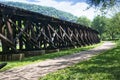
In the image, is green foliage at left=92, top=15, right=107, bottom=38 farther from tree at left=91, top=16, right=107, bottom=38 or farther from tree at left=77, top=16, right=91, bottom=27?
tree at left=77, top=16, right=91, bottom=27

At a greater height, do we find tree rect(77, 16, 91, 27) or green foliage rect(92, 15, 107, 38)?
tree rect(77, 16, 91, 27)

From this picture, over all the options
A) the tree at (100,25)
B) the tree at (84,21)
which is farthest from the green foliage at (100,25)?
the tree at (84,21)

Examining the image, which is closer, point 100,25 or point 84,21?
point 100,25

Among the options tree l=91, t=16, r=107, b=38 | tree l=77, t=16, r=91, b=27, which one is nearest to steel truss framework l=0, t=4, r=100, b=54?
tree l=91, t=16, r=107, b=38

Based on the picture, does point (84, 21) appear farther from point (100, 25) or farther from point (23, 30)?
point (23, 30)

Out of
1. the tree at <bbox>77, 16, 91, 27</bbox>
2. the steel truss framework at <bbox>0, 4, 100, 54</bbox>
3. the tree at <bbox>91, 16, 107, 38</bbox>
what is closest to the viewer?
the steel truss framework at <bbox>0, 4, 100, 54</bbox>

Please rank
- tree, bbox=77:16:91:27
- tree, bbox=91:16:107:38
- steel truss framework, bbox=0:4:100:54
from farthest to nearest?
tree, bbox=77:16:91:27
tree, bbox=91:16:107:38
steel truss framework, bbox=0:4:100:54

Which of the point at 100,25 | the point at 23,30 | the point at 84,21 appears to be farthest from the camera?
the point at 84,21

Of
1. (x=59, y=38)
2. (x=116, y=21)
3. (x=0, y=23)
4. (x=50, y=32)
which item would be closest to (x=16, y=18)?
(x=0, y=23)

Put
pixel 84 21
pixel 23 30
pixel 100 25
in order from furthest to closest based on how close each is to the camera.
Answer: pixel 84 21 → pixel 100 25 → pixel 23 30

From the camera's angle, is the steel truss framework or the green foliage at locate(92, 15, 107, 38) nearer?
the steel truss framework

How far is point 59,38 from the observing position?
27.9 m

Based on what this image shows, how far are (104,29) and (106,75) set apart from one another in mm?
122765

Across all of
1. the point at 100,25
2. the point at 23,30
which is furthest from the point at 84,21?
the point at 23,30
